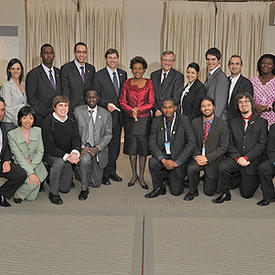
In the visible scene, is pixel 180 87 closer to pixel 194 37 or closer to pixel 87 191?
pixel 87 191

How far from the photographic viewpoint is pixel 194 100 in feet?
14.0

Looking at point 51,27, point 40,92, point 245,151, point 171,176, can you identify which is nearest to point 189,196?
point 171,176

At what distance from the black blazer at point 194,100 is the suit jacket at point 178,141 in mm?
277

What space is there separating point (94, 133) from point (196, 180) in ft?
4.19

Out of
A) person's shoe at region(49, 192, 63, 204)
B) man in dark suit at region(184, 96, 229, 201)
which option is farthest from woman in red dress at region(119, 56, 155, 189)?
person's shoe at region(49, 192, 63, 204)

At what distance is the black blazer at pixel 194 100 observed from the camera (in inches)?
166

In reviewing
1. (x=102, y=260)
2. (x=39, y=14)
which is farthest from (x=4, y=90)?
(x=39, y=14)

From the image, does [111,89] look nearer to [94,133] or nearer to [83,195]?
[94,133]

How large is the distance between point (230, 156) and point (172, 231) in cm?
132

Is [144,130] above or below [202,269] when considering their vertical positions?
above

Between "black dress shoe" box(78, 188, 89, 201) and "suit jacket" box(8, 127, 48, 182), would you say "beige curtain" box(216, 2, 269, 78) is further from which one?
"suit jacket" box(8, 127, 48, 182)

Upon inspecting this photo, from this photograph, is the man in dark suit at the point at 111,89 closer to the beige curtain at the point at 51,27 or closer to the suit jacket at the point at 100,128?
the suit jacket at the point at 100,128

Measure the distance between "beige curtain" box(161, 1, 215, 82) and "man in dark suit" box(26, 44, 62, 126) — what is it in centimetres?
347

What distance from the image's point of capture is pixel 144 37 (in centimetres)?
735
